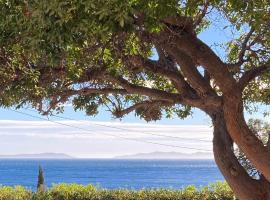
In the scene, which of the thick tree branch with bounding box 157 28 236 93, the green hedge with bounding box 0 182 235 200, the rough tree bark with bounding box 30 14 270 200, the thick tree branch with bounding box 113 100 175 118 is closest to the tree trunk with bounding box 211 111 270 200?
the rough tree bark with bounding box 30 14 270 200

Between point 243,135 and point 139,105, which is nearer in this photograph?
point 243,135

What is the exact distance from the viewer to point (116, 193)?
1636cm

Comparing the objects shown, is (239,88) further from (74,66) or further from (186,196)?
(186,196)

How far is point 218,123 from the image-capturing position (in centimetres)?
988

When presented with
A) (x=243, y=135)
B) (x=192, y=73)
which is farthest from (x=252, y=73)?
(x=243, y=135)

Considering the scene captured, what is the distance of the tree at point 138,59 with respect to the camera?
5781mm

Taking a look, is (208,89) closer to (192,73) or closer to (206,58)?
(192,73)

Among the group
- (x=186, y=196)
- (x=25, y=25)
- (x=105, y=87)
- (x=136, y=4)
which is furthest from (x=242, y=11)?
(x=186, y=196)

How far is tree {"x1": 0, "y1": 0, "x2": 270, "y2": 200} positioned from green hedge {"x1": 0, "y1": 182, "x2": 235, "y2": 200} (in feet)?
14.4

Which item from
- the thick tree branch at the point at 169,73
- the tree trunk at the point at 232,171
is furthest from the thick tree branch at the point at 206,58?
the tree trunk at the point at 232,171

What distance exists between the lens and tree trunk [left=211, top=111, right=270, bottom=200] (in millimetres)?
9133

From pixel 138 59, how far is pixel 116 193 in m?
7.99

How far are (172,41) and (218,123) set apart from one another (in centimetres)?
209

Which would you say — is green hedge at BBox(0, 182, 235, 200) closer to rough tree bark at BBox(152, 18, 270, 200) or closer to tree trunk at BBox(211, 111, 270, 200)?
tree trunk at BBox(211, 111, 270, 200)
